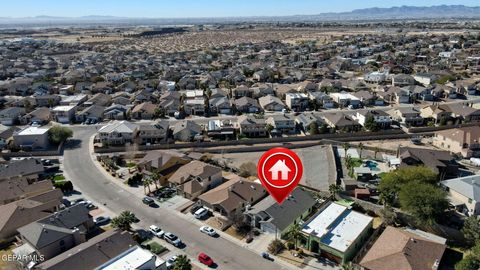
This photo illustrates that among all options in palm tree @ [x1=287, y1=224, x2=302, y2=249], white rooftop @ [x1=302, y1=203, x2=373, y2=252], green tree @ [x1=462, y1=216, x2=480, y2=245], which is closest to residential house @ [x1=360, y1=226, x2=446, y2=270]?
white rooftop @ [x1=302, y1=203, x2=373, y2=252]

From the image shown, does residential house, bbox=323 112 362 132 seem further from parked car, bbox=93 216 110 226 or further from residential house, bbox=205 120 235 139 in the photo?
parked car, bbox=93 216 110 226

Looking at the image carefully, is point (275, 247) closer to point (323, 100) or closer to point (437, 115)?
point (437, 115)

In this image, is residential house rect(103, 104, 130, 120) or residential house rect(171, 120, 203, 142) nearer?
residential house rect(171, 120, 203, 142)

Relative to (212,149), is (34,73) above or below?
above

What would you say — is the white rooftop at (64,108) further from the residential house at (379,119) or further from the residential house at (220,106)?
the residential house at (379,119)

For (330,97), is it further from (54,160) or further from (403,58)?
(403,58)

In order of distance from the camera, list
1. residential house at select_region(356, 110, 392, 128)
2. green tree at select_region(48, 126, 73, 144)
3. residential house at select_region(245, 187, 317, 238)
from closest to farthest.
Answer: residential house at select_region(245, 187, 317, 238) < green tree at select_region(48, 126, 73, 144) < residential house at select_region(356, 110, 392, 128)

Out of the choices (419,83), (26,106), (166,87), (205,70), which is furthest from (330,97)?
(26,106)

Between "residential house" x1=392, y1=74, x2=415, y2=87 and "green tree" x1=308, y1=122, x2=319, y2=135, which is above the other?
"residential house" x1=392, y1=74, x2=415, y2=87
